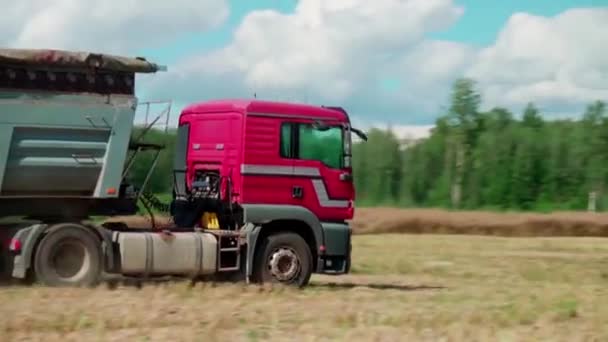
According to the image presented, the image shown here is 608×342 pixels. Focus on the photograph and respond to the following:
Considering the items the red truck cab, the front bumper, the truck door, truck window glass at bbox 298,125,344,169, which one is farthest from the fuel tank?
truck window glass at bbox 298,125,344,169

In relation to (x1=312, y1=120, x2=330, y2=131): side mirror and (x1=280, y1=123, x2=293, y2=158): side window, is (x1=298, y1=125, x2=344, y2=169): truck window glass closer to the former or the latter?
(x1=312, y1=120, x2=330, y2=131): side mirror

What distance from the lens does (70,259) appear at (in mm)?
18062

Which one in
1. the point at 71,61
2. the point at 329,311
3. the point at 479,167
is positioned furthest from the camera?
the point at 479,167

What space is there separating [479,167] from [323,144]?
35129 millimetres

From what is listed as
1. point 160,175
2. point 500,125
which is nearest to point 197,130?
point 160,175

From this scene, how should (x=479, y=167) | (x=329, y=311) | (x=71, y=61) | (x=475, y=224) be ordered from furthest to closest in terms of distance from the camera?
(x=479, y=167), (x=475, y=224), (x=71, y=61), (x=329, y=311)

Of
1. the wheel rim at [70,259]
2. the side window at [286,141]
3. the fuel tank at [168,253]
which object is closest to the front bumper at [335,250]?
the side window at [286,141]

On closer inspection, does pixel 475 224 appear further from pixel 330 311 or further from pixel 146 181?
pixel 330 311

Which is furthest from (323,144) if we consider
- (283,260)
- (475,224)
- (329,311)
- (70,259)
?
(475,224)

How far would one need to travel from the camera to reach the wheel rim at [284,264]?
19.3 meters

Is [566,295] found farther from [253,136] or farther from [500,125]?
[500,125]

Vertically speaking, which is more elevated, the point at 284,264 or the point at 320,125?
the point at 320,125

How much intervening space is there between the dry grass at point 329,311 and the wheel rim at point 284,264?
0.50 meters

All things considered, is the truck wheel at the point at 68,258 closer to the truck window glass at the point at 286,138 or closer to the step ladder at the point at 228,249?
the step ladder at the point at 228,249
